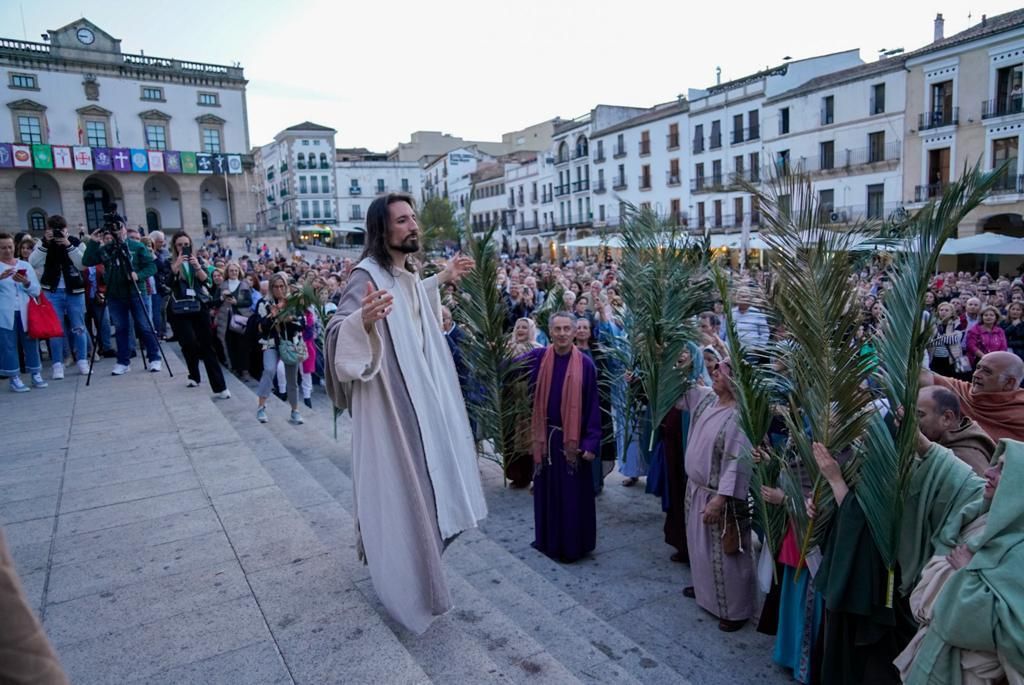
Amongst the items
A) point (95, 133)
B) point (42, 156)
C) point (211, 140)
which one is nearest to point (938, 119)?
point (211, 140)

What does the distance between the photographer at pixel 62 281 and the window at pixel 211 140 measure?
47573mm

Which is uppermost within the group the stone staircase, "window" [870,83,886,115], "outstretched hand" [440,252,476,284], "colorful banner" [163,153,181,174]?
"colorful banner" [163,153,181,174]

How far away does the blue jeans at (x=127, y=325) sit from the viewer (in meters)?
7.50

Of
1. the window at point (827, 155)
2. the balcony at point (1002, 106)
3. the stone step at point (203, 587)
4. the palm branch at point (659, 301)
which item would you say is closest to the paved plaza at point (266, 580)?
the stone step at point (203, 587)

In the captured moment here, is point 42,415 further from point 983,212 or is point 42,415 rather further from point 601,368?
point 983,212

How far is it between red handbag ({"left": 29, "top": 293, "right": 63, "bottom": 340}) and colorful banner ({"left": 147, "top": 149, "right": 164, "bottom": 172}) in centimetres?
4492

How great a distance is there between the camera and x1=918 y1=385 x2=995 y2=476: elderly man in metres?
3.16

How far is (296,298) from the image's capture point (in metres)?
7.32

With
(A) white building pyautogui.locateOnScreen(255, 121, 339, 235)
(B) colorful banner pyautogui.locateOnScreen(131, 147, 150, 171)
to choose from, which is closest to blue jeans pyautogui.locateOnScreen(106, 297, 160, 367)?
(B) colorful banner pyautogui.locateOnScreen(131, 147, 150, 171)

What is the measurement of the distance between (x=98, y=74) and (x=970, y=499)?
58.2 m

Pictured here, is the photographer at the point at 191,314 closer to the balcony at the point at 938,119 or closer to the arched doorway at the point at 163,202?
the balcony at the point at 938,119

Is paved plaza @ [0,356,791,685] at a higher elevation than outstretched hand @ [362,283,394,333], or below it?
below

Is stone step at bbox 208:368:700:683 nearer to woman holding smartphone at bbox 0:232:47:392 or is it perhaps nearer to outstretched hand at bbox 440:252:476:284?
outstretched hand at bbox 440:252:476:284

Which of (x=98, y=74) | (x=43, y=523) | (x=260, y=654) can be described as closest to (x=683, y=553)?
(x=260, y=654)
